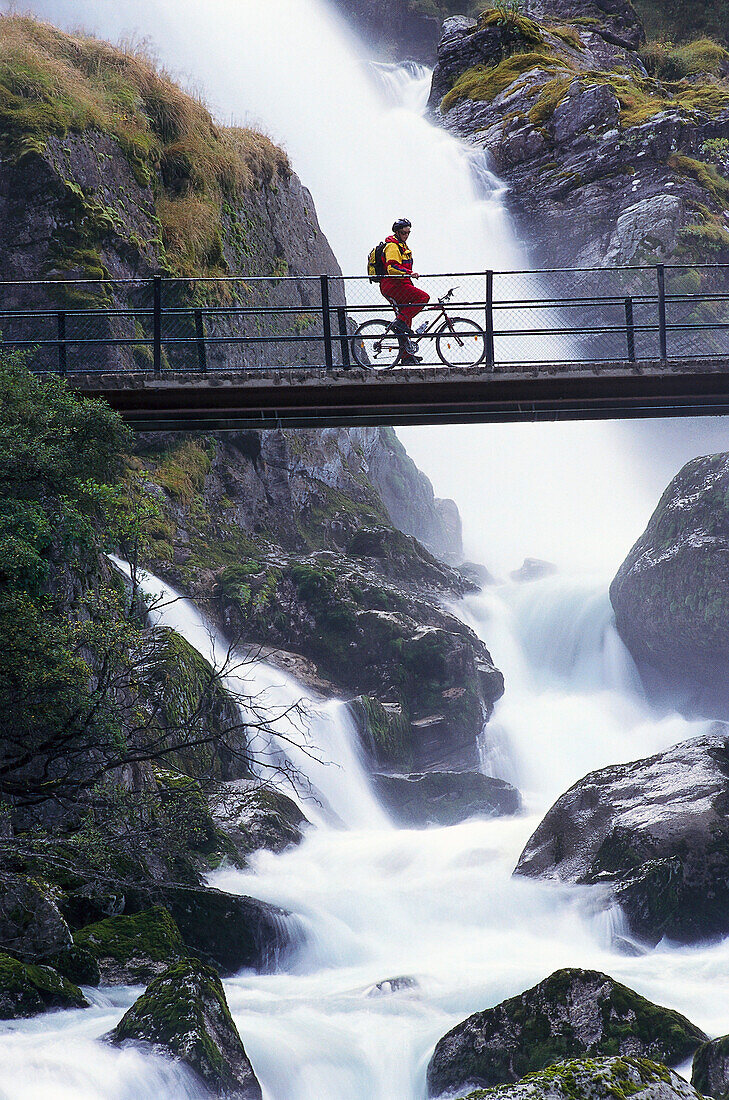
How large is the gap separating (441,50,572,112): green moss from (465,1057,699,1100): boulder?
5642 centimetres

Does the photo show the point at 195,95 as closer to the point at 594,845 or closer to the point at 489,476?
the point at 594,845

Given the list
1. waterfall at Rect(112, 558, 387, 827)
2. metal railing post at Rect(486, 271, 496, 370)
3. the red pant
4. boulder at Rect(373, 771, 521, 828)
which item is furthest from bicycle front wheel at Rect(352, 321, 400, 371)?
boulder at Rect(373, 771, 521, 828)

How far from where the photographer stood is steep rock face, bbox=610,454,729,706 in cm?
3453

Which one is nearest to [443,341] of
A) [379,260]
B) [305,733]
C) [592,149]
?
[379,260]

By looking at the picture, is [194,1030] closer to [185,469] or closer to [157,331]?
[157,331]

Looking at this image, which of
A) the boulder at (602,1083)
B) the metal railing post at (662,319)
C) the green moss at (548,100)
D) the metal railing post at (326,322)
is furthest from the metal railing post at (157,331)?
the green moss at (548,100)

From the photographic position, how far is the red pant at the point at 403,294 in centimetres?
1526

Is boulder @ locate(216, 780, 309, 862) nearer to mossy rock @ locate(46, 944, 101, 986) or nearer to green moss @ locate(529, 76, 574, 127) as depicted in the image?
mossy rock @ locate(46, 944, 101, 986)

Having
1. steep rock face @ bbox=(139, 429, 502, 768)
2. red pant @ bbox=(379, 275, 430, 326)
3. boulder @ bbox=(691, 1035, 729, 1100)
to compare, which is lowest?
boulder @ bbox=(691, 1035, 729, 1100)

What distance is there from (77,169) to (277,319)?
727 centimetres

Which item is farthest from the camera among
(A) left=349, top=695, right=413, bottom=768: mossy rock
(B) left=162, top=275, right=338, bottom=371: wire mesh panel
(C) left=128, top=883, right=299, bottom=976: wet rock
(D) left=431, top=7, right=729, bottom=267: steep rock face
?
(D) left=431, top=7, right=729, bottom=267: steep rock face

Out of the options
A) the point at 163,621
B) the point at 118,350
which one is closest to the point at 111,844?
the point at 163,621

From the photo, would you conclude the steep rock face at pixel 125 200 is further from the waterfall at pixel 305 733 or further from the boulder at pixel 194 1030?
the boulder at pixel 194 1030

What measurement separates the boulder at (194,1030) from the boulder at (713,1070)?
166 inches
